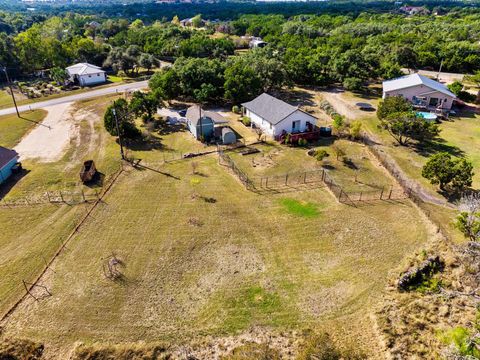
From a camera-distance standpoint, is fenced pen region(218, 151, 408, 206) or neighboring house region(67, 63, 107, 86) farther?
neighboring house region(67, 63, 107, 86)

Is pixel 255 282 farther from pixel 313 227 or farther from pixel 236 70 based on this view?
pixel 236 70

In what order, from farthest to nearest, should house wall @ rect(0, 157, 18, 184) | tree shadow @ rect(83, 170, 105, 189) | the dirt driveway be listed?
the dirt driveway → house wall @ rect(0, 157, 18, 184) → tree shadow @ rect(83, 170, 105, 189)

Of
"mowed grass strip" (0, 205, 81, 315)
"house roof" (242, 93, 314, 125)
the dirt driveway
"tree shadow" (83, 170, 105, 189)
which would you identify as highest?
"house roof" (242, 93, 314, 125)

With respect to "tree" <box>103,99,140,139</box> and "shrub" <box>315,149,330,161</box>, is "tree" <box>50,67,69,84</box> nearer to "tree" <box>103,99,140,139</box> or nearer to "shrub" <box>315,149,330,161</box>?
"tree" <box>103,99,140,139</box>

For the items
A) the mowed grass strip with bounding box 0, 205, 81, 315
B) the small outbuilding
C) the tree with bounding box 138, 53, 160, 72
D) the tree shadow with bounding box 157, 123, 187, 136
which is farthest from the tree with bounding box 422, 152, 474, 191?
the tree with bounding box 138, 53, 160, 72

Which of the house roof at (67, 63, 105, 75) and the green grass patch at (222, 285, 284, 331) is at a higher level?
the house roof at (67, 63, 105, 75)

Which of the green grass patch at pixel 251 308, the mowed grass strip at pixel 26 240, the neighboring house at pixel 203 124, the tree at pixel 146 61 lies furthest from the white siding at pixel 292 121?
the tree at pixel 146 61
